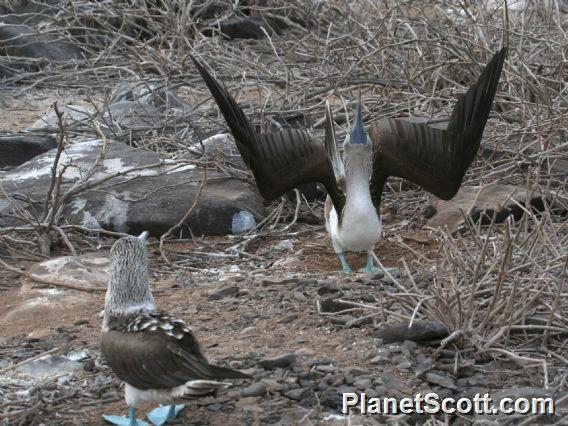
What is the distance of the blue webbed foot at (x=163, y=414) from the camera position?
3967mm

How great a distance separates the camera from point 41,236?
648 cm

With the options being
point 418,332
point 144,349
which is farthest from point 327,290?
point 144,349

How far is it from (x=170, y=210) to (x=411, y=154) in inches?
64.6

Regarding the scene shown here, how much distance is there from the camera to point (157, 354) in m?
3.73

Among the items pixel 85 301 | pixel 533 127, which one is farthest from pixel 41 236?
pixel 533 127

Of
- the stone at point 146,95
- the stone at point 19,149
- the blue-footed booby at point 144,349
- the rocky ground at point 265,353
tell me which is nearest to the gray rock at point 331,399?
the rocky ground at point 265,353

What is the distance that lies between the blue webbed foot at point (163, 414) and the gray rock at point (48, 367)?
2.13 feet

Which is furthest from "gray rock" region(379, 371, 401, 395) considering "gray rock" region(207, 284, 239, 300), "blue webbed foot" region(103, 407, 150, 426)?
"gray rock" region(207, 284, 239, 300)

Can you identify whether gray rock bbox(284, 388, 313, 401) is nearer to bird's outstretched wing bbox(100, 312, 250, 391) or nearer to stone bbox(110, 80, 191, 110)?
bird's outstretched wing bbox(100, 312, 250, 391)

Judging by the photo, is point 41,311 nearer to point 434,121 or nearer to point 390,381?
point 390,381

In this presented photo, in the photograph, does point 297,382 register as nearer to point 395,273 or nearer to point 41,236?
point 395,273

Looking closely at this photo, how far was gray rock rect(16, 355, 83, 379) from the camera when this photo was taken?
4527 mm

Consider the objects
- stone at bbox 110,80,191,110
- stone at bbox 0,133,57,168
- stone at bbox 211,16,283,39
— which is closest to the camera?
stone at bbox 0,133,57,168

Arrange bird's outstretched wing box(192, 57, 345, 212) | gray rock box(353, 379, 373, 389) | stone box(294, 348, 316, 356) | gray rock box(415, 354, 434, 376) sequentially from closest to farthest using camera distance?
gray rock box(353, 379, 373, 389) < gray rock box(415, 354, 434, 376) < stone box(294, 348, 316, 356) < bird's outstretched wing box(192, 57, 345, 212)
